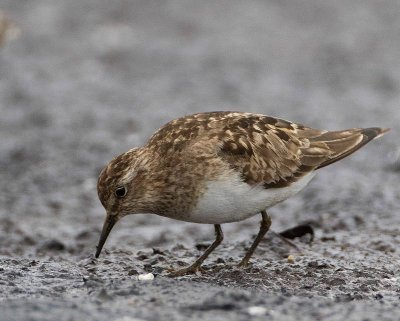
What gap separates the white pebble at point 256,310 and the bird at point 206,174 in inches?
47.4

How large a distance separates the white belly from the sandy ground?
53 centimetres

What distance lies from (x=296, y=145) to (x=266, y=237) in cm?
107

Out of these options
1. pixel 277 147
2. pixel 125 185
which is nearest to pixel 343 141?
pixel 277 147

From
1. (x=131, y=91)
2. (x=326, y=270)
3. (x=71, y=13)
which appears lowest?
(x=326, y=270)

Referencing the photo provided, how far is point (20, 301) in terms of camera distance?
20.0 feet

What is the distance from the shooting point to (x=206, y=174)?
7.01m

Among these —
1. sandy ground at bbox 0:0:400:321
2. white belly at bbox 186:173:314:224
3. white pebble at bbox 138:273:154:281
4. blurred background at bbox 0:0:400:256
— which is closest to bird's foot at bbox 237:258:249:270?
sandy ground at bbox 0:0:400:321

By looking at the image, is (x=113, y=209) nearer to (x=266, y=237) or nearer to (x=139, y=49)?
(x=266, y=237)

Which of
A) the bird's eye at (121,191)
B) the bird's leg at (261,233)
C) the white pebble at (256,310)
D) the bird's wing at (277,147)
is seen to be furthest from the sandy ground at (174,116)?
the bird's wing at (277,147)

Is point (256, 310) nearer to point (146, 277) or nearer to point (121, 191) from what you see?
point (146, 277)

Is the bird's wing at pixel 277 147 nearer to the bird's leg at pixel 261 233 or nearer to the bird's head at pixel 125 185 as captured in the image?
the bird's leg at pixel 261 233

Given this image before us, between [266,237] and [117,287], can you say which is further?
[266,237]

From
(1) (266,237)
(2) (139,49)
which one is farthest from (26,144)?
(1) (266,237)

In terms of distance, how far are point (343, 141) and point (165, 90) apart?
6445mm
